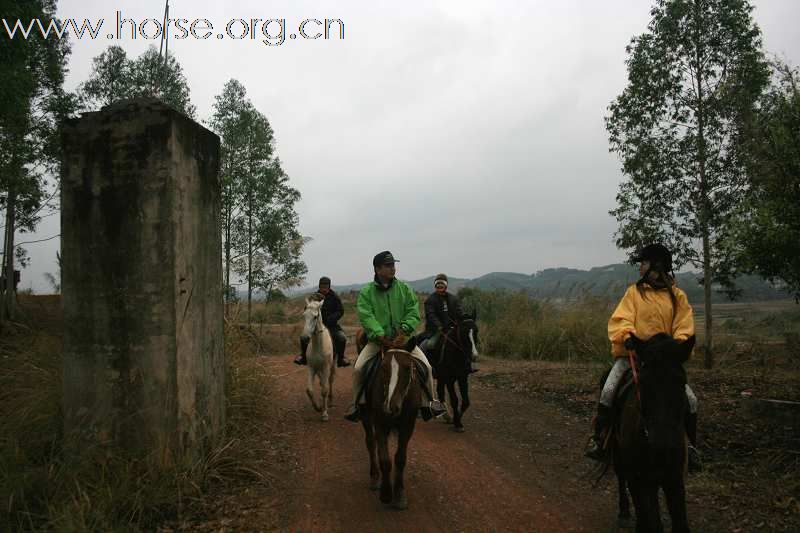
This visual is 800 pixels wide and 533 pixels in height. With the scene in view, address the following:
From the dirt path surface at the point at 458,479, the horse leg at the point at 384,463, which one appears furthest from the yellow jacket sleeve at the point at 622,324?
the horse leg at the point at 384,463

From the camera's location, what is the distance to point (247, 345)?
9305mm

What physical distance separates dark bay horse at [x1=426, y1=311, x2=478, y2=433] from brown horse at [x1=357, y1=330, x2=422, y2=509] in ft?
10.4

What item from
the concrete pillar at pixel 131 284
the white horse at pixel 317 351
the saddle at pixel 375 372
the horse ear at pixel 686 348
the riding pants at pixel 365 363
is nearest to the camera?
the horse ear at pixel 686 348

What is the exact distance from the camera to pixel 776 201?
6199 millimetres

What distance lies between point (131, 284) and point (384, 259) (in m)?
2.75

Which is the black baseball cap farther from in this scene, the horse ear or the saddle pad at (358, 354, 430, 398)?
the horse ear

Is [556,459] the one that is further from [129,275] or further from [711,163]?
[711,163]

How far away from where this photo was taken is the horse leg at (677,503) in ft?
12.1

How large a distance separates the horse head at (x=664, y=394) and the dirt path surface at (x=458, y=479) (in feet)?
5.69

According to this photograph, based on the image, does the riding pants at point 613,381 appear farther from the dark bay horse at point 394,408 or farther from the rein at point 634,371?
the dark bay horse at point 394,408

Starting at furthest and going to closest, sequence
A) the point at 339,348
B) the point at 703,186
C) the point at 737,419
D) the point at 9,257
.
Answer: the point at 9,257 < the point at 703,186 < the point at 339,348 < the point at 737,419

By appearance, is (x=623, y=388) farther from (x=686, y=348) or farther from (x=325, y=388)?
(x=325, y=388)

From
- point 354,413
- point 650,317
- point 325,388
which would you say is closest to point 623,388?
point 650,317

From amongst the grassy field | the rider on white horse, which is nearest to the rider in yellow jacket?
the grassy field
